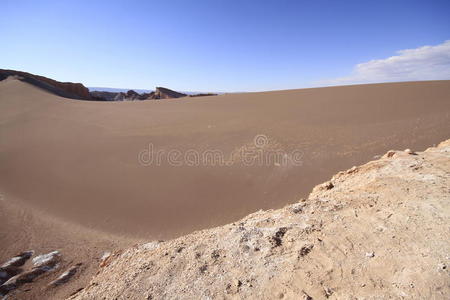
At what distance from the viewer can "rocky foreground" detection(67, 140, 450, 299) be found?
5.40 ft

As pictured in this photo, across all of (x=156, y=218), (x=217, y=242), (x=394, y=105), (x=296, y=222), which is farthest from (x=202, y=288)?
(x=394, y=105)

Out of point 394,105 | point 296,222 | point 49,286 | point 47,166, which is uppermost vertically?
point 394,105

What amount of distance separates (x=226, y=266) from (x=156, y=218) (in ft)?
11.4

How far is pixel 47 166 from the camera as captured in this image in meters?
7.41

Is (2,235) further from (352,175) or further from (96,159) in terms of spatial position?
(352,175)

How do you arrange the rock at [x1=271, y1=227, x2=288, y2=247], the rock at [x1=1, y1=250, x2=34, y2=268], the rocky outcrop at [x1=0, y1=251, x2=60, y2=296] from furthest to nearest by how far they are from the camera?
the rock at [x1=1, y1=250, x2=34, y2=268] < the rocky outcrop at [x1=0, y1=251, x2=60, y2=296] < the rock at [x1=271, y1=227, x2=288, y2=247]

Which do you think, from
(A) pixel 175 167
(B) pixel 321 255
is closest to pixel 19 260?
(A) pixel 175 167

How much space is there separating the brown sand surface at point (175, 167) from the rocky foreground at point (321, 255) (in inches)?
94.4

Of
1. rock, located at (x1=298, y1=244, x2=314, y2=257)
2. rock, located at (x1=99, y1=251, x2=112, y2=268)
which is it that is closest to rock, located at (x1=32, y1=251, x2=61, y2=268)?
rock, located at (x1=99, y1=251, x2=112, y2=268)

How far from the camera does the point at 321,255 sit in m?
1.97

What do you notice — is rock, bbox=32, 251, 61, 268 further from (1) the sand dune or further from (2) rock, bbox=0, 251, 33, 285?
(1) the sand dune

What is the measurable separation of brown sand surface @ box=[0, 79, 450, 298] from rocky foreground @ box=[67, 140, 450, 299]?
2.40 m

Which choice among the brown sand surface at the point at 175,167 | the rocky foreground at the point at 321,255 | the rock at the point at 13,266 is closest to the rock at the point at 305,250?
the rocky foreground at the point at 321,255

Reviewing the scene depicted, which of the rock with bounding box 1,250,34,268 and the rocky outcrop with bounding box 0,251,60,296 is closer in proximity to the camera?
the rocky outcrop with bounding box 0,251,60,296
